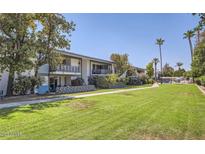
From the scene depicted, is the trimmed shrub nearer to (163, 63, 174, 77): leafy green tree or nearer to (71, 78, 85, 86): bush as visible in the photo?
(71, 78, 85, 86): bush

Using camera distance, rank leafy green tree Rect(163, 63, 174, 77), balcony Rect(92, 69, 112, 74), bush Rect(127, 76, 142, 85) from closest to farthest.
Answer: balcony Rect(92, 69, 112, 74) → bush Rect(127, 76, 142, 85) → leafy green tree Rect(163, 63, 174, 77)

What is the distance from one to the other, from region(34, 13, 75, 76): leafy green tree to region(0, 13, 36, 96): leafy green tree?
8.60 ft

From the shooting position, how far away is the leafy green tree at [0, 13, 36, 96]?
18.0 m

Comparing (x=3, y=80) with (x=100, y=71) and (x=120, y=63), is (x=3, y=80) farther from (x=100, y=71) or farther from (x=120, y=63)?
(x=120, y=63)

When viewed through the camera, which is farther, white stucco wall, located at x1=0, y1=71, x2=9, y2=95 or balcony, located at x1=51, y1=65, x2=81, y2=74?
balcony, located at x1=51, y1=65, x2=81, y2=74

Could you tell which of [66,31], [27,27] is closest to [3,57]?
[27,27]

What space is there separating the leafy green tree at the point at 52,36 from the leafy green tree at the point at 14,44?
2622 mm

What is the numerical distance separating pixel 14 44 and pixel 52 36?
4.74 meters

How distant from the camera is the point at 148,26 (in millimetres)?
18672

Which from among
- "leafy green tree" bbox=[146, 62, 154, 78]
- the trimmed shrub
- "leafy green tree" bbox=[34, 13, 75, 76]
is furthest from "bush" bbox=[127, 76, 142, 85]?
the trimmed shrub

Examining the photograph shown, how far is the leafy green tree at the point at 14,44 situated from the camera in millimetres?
17969

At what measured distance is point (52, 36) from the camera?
22.8m
